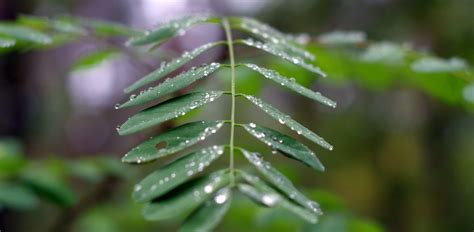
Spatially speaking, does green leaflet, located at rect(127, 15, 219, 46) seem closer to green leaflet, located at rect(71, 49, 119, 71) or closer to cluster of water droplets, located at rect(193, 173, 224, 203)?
cluster of water droplets, located at rect(193, 173, 224, 203)

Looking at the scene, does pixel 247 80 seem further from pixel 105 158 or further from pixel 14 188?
pixel 14 188

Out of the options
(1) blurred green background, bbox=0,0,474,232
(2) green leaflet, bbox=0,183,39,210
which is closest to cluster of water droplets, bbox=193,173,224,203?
(2) green leaflet, bbox=0,183,39,210

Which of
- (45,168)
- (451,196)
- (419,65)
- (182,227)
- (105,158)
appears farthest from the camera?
(451,196)

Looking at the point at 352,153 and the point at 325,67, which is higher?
the point at 352,153

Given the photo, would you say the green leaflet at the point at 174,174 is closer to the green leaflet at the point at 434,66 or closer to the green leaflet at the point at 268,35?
the green leaflet at the point at 268,35

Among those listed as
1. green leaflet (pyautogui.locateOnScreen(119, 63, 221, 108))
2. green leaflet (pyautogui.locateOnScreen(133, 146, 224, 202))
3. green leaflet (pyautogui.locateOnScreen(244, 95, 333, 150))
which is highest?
green leaflet (pyautogui.locateOnScreen(119, 63, 221, 108))

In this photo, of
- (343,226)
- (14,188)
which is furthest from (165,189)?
(14,188)

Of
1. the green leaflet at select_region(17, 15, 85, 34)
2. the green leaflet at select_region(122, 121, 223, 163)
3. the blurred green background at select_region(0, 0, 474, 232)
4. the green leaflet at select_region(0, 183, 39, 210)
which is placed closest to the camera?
the green leaflet at select_region(122, 121, 223, 163)
